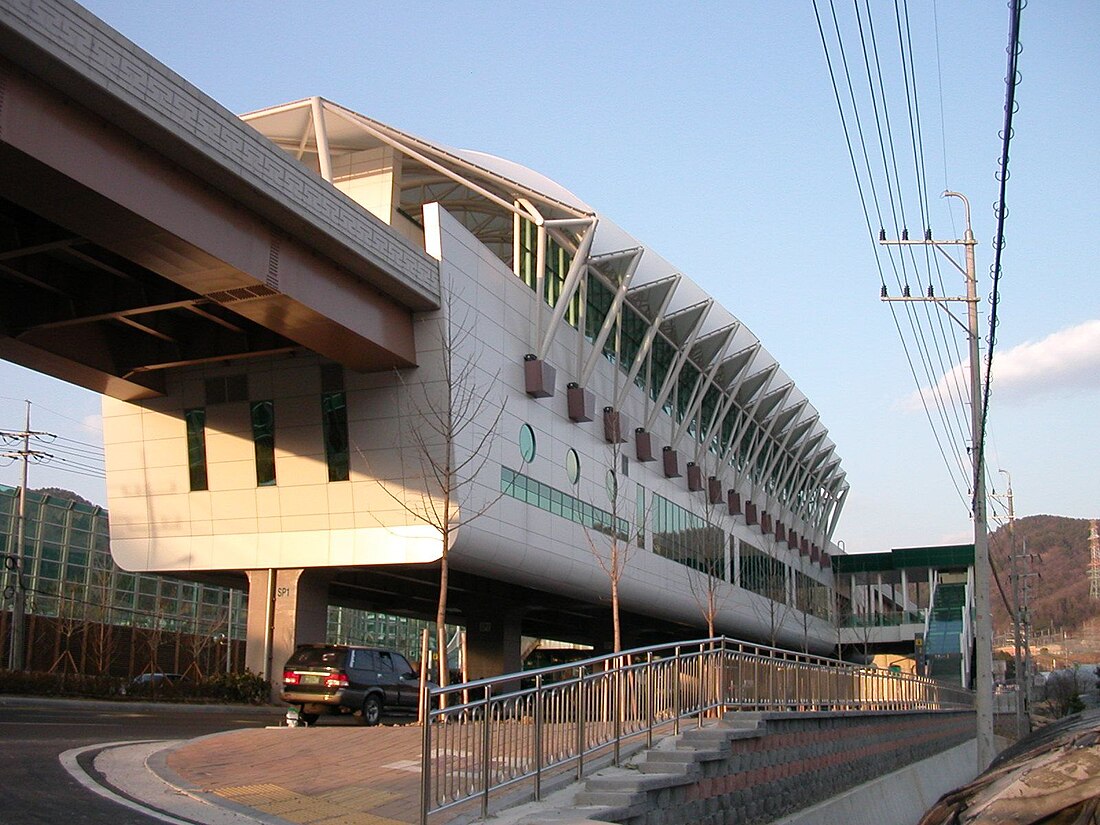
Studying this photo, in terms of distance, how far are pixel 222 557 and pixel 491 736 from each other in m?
25.0

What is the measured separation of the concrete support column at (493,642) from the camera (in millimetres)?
43625

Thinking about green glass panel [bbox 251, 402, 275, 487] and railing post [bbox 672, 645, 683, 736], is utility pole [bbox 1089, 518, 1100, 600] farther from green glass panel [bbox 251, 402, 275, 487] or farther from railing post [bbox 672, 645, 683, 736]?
railing post [bbox 672, 645, 683, 736]

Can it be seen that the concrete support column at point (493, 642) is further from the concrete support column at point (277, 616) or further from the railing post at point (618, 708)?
the railing post at point (618, 708)

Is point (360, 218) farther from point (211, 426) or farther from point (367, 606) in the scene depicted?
point (367, 606)

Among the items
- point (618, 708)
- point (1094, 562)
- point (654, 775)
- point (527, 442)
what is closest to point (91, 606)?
point (527, 442)

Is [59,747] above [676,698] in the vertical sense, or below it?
below

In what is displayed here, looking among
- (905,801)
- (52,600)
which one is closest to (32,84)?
(905,801)

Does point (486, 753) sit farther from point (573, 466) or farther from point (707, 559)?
point (707, 559)

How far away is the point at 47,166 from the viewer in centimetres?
1750

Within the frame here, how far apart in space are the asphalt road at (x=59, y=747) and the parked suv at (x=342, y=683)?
125 cm

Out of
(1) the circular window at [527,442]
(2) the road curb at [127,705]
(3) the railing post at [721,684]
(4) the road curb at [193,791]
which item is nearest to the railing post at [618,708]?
(3) the railing post at [721,684]

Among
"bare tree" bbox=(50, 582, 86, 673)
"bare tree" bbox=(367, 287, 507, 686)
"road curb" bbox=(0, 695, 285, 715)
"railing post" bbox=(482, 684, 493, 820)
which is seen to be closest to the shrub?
"road curb" bbox=(0, 695, 285, 715)

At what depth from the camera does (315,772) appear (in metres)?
12.4

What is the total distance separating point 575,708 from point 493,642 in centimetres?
3287
